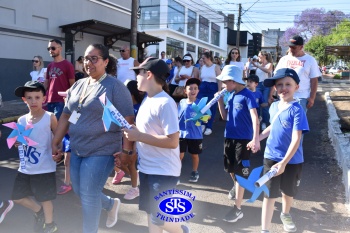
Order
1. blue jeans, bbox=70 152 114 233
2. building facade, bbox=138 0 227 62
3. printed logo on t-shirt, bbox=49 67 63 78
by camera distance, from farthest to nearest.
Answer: building facade, bbox=138 0 227 62 → printed logo on t-shirt, bbox=49 67 63 78 → blue jeans, bbox=70 152 114 233

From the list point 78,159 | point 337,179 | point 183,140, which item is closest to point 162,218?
point 78,159

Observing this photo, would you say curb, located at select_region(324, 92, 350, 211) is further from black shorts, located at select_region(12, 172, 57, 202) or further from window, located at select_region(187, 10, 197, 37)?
window, located at select_region(187, 10, 197, 37)

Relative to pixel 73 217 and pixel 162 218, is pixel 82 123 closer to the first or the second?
pixel 162 218

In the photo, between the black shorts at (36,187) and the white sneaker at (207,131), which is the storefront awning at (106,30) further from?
the black shorts at (36,187)

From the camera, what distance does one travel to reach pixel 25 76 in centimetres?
1404

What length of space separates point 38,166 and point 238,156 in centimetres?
215

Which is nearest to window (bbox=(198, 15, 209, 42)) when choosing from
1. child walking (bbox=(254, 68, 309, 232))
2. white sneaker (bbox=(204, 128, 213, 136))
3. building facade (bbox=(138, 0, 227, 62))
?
building facade (bbox=(138, 0, 227, 62))

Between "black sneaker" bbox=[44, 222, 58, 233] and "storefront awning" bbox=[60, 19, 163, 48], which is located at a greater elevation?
"storefront awning" bbox=[60, 19, 163, 48]

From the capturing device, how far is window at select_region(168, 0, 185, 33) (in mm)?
35906

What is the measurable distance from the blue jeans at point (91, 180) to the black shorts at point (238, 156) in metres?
1.59

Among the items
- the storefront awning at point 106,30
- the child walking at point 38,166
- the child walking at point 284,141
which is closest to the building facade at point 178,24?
the storefront awning at point 106,30

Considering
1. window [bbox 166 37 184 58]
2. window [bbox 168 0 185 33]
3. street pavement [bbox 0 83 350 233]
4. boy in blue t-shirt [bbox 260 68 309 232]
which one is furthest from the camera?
window [bbox 166 37 184 58]

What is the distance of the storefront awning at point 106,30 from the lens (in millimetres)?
14690

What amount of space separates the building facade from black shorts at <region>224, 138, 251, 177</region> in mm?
24509
